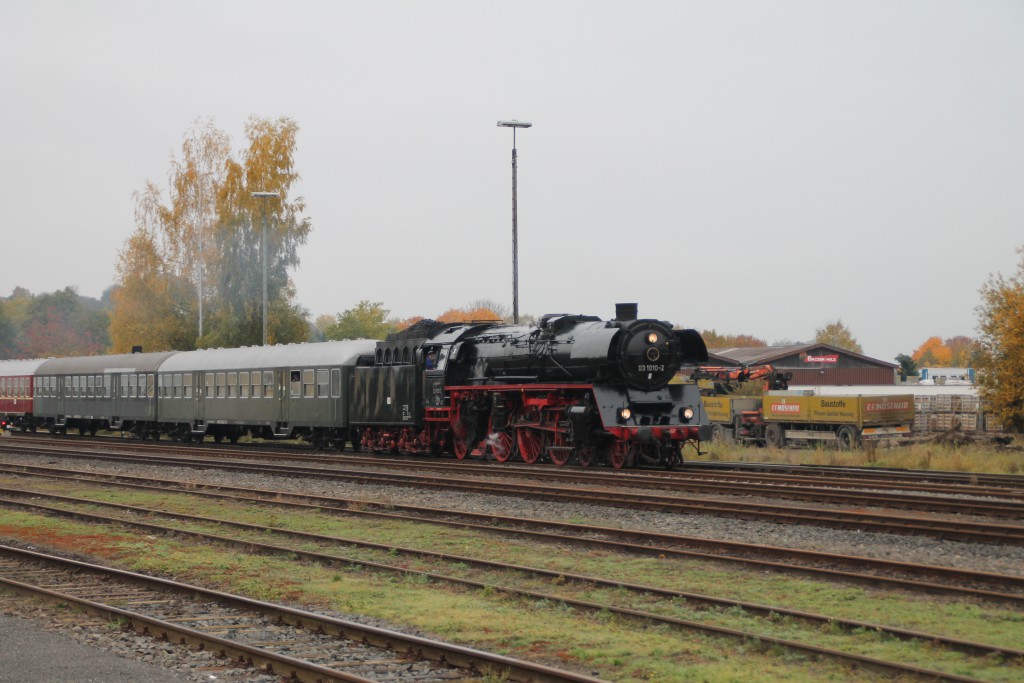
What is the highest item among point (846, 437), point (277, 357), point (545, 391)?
point (277, 357)

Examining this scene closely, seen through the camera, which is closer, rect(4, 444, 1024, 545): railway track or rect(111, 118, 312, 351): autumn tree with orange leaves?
rect(4, 444, 1024, 545): railway track

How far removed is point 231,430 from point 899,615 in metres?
32.0

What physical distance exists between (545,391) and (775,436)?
16074 mm

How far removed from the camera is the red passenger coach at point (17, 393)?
165ft

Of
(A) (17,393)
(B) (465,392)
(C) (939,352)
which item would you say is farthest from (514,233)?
(C) (939,352)

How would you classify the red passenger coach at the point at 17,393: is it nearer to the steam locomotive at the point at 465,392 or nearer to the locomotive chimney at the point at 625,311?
the steam locomotive at the point at 465,392

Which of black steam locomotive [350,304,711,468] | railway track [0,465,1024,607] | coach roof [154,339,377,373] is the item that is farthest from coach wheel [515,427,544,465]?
coach roof [154,339,377,373]

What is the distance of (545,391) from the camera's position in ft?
78.8

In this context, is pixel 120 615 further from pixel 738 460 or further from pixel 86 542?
pixel 738 460

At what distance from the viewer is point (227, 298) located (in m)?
59.0

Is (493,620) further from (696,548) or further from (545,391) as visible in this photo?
(545,391)

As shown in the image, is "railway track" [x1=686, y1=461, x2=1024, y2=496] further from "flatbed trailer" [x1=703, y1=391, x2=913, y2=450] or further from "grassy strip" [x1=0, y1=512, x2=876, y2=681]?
"grassy strip" [x1=0, y1=512, x2=876, y2=681]

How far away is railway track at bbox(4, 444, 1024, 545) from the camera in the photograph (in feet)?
44.1

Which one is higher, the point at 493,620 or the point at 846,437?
the point at 846,437
